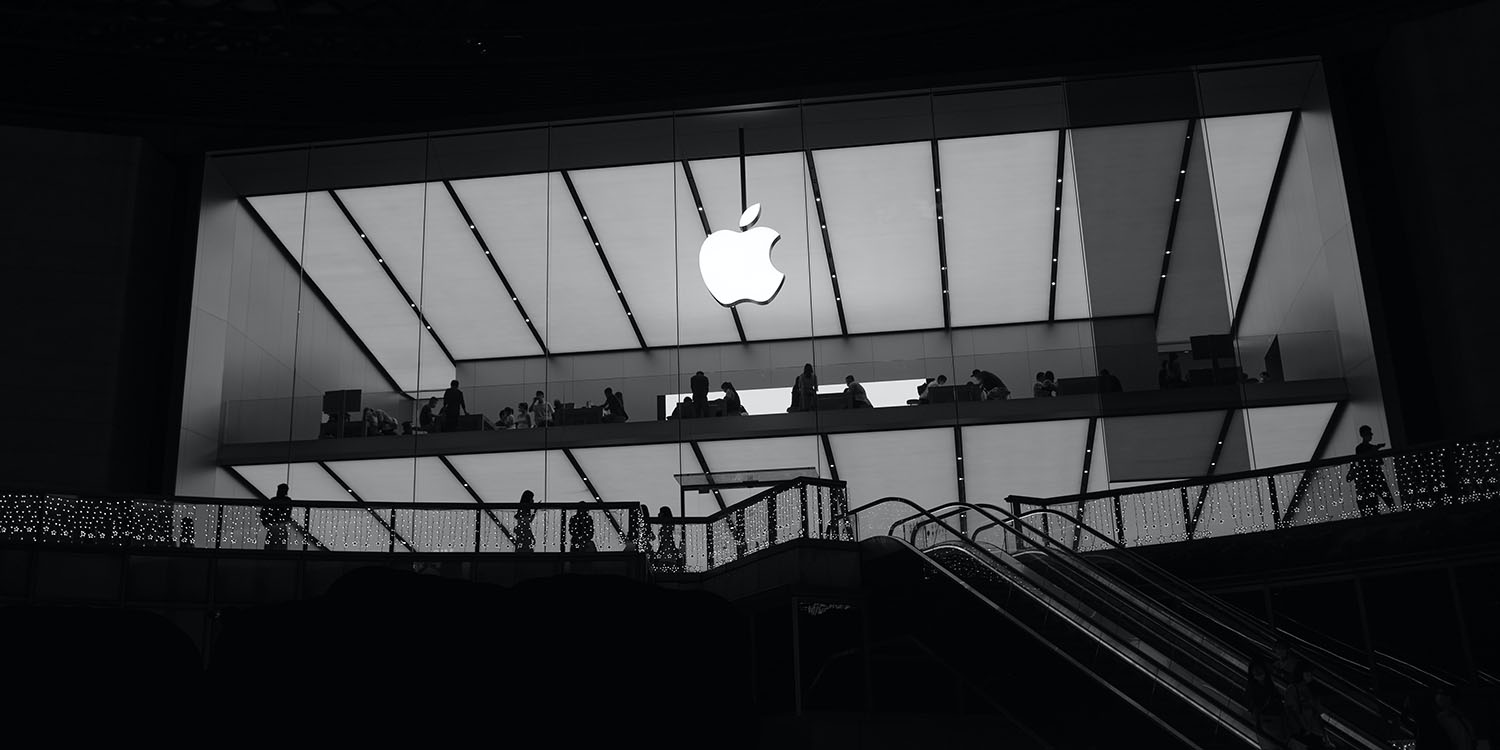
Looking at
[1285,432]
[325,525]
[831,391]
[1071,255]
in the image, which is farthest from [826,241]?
[325,525]

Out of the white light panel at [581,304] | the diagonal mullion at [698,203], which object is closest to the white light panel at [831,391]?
the diagonal mullion at [698,203]

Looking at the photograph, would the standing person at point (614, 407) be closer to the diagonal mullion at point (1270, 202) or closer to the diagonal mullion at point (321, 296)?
the diagonal mullion at point (321, 296)

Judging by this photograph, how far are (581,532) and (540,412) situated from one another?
22.7ft

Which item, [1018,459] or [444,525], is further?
[1018,459]

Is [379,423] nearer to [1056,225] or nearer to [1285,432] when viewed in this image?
[1056,225]

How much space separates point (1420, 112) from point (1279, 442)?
5751 millimetres

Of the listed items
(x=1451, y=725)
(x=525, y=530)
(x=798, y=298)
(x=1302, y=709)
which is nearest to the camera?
(x=1302, y=709)

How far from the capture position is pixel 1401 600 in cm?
1462

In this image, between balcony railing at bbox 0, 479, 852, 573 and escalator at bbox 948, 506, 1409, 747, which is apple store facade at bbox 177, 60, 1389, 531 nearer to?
balcony railing at bbox 0, 479, 852, 573

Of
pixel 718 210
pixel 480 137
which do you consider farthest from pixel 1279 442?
pixel 480 137

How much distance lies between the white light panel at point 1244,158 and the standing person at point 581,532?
43.9 ft

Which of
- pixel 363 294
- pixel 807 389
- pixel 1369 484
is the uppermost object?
pixel 363 294

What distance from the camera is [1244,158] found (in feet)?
74.2

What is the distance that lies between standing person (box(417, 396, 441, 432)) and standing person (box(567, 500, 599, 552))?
7.33 m
